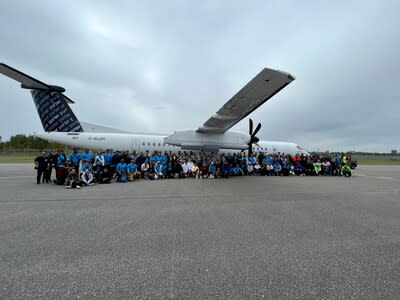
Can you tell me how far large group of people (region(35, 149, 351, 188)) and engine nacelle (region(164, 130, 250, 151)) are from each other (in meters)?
1.25

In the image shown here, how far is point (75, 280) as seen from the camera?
220cm

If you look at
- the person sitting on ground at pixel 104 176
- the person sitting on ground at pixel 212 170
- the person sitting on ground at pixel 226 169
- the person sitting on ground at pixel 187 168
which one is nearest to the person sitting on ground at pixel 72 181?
the person sitting on ground at pixel 104 176

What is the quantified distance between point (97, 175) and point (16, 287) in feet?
26.1

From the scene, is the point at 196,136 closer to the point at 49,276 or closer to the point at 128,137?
the point at 128,137

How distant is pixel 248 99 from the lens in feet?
32.3

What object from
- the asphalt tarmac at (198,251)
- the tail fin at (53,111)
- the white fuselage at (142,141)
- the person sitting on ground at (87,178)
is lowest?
the asphalt tarmac at (198,251)

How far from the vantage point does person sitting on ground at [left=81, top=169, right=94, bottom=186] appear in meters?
8.59

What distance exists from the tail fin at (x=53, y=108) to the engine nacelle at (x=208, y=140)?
23.4 feet

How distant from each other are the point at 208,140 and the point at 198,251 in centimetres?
1148

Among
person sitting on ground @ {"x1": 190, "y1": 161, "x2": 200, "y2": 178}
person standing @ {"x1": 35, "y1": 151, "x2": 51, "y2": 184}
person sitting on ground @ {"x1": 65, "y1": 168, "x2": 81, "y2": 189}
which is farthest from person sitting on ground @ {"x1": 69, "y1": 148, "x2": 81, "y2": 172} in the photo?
person sitting on ground @ {"x1": 190, "y1": 161, "x2": 200, "y2": 178}

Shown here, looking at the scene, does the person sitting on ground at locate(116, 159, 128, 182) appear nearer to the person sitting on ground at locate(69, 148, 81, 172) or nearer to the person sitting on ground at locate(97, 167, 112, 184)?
the person sitting on ground at locate(97, 167, 112, 184)

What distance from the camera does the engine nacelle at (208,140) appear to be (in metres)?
13.8

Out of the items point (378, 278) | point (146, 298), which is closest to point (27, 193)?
point (146, 298)

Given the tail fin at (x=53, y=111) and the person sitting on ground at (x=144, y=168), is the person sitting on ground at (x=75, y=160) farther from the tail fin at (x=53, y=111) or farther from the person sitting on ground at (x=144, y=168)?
the tail fin at (x=53, y=111)
